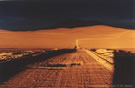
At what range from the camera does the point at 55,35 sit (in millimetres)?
35781

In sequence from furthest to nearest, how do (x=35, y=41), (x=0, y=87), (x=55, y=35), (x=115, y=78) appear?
(x=55, y=35), (x=35, y=41), (x=115, y=78), (x=0, y=87)

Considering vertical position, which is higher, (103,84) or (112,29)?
(112,29)

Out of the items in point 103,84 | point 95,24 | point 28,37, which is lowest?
point 103,84

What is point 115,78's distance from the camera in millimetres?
5695

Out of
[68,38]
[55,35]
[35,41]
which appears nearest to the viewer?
[35,41]

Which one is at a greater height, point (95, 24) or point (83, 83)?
point (95, 24)

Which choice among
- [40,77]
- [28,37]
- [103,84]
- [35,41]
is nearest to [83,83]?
[103,84]

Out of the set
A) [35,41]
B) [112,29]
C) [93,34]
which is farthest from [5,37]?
[112,29]

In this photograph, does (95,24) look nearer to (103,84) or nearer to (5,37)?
(5,37)

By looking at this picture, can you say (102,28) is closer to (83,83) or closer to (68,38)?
(68,38)

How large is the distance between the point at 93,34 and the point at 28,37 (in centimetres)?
1312

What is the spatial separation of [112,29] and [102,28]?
203 cm

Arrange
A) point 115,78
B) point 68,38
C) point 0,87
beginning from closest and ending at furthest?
point 0,87 < point 115,78 < point 68,38

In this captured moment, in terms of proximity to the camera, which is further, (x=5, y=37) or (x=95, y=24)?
(x=95, y=24)
